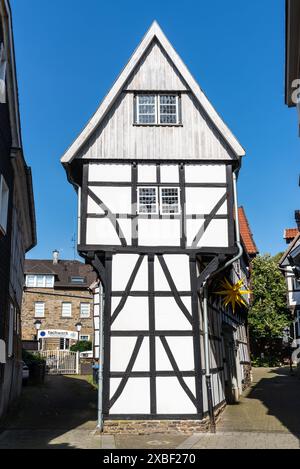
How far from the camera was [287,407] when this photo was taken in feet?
63.3

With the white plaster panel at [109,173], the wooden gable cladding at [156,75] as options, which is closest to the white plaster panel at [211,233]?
→ the white plaster panel at [109,173]

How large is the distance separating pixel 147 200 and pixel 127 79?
379 centimetres

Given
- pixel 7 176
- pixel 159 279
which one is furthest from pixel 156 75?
pixel 159 279

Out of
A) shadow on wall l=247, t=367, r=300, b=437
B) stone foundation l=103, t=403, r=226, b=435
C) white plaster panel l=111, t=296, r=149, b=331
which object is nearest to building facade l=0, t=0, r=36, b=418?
white plaster panel l=111, t=296, r=149, b=331

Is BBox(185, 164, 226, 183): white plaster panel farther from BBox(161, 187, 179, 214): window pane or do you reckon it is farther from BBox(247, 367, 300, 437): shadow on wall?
BBox(247, 367, 300, 437): shadow on wall

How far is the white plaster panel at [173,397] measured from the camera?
46.3 ft

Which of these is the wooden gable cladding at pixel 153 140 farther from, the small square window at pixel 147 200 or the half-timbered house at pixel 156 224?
→ the small square window at pixel 147 200

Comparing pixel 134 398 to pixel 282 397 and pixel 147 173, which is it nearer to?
pixel 147 173

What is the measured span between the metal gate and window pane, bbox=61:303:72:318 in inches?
451

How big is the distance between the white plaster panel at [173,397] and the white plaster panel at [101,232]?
401 cm

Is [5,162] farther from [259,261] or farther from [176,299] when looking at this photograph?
[259,261]

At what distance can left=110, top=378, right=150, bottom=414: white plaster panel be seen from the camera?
46.1 feet

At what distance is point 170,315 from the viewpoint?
14.9 metres
